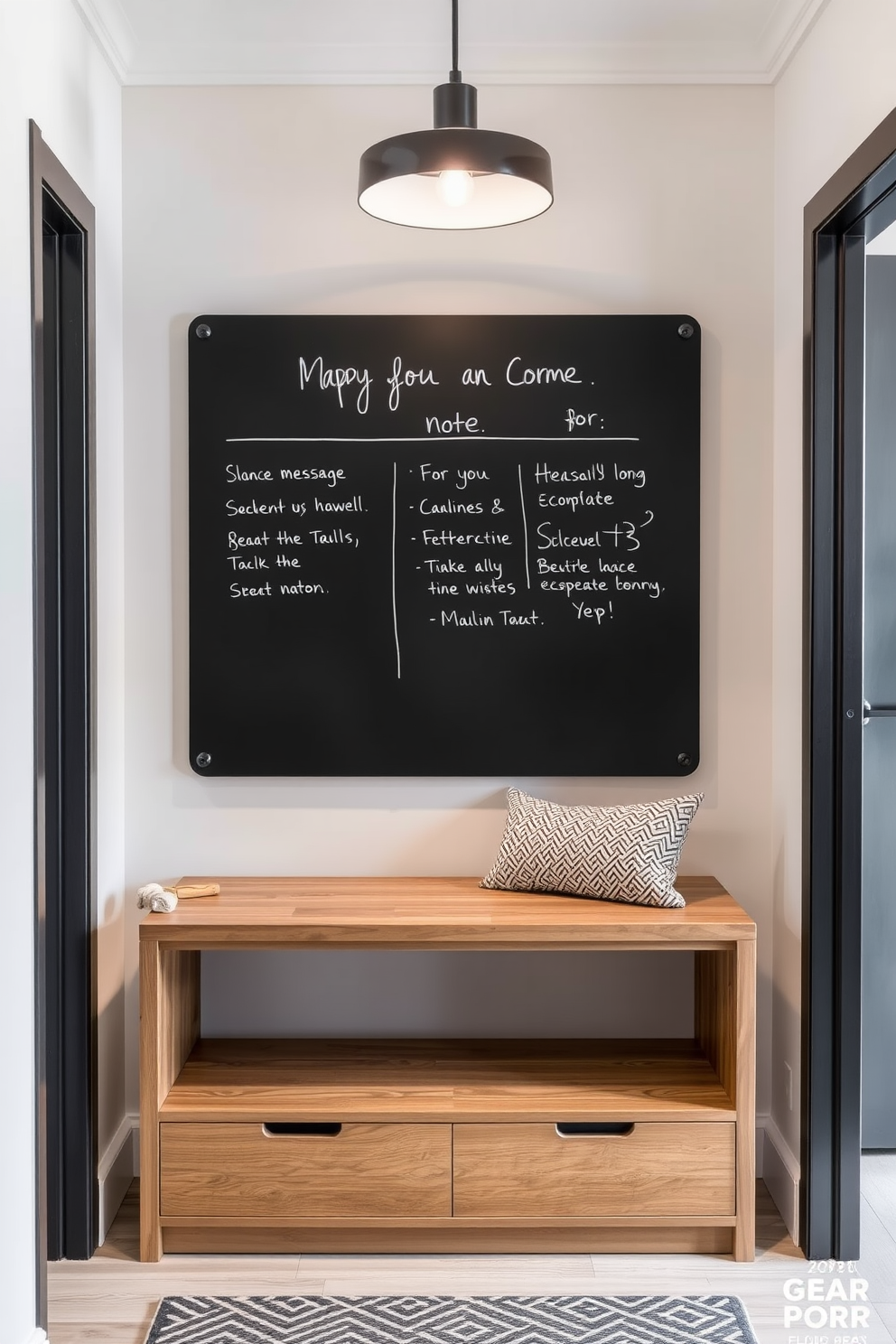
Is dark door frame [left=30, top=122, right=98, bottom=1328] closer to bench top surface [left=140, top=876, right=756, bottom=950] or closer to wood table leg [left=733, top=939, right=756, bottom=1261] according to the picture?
bench top surface [left=140, top=876, right=756, bottom=950]

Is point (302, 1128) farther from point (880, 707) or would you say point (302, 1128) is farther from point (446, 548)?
point (880, 707)

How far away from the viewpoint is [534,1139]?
2203mm

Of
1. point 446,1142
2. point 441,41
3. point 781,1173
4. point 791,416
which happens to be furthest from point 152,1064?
point 441,41

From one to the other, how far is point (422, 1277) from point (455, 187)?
2.16 metres

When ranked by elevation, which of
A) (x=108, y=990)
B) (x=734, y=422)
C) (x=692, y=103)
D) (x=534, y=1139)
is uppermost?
(x=692, y=103)

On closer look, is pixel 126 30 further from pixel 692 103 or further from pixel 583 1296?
pixel 583 1296

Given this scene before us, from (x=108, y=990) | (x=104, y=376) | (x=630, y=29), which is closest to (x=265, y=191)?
(x=104, y=376)

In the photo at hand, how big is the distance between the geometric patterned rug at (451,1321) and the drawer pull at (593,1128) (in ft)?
0.99

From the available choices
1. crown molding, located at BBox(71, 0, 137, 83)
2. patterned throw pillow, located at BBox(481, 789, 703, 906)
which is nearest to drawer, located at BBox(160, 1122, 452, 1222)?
patterned throw pillow, located at BBox(481, 789, 703, 906)

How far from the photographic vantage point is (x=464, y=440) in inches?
100.0

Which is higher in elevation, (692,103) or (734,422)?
(692,103)

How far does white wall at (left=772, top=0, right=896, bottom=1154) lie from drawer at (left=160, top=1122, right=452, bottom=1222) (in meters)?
0.84

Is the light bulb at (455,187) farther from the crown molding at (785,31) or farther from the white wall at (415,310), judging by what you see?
the crown molding at (785,31)

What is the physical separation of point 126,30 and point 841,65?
1560mm
